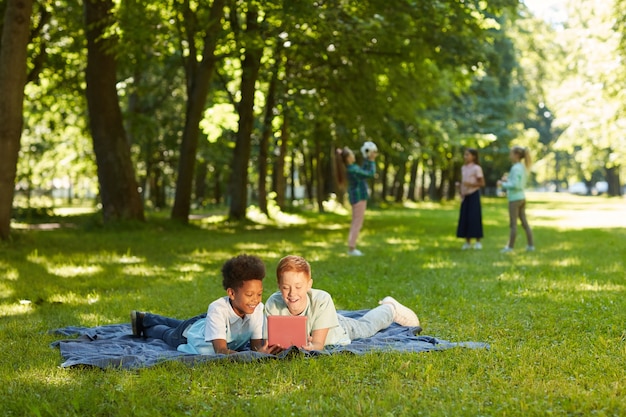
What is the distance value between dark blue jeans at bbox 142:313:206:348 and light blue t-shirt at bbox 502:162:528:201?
1078 cm

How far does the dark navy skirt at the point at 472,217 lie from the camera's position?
18859 mm

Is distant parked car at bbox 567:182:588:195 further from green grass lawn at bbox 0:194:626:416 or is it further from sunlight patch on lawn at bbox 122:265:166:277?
sunlight patch on lawn at bbox 122:265:166:277

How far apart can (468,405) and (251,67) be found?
72.6ft

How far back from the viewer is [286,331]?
7.38 meters

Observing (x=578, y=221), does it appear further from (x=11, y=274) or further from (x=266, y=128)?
(x=11, y=274)

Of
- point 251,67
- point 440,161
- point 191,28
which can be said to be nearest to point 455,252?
point 191,28

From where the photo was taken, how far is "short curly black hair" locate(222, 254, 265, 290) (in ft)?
23.5

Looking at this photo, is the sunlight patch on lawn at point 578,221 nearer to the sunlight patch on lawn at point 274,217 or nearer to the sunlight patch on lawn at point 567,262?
the sunlight patch on lawn at point 274,217

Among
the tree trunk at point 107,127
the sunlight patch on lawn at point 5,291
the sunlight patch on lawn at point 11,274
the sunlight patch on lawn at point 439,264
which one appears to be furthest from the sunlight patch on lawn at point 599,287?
the tree trunk at point 107,127

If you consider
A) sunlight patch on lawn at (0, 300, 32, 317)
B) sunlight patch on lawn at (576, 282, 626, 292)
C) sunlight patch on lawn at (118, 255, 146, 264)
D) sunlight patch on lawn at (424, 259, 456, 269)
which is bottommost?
sunlight patch on lawn at (0, 300, 32, 317)

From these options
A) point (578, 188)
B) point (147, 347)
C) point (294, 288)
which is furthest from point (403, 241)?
point (578, 188)

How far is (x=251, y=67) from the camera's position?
1060 inches

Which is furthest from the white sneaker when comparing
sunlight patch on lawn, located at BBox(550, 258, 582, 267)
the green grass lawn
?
sunlight patch on lawn, located at BBox(550, 258, 582, 267)

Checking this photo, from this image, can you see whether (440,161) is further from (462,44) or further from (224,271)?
(224,271)
